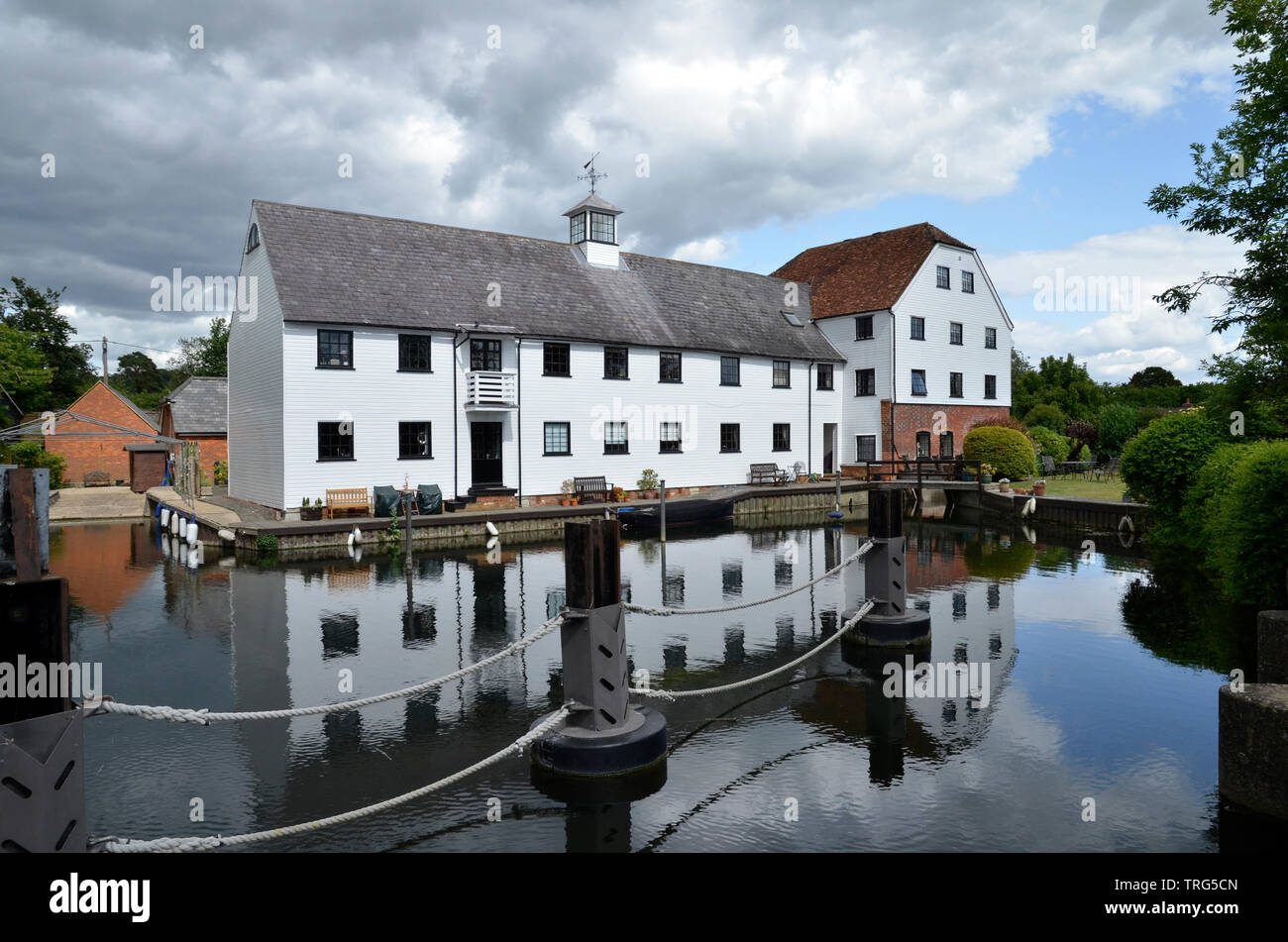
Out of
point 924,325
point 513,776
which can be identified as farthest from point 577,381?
point 513,776

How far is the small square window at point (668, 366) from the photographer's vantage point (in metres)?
34.3

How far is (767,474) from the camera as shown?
36594mm

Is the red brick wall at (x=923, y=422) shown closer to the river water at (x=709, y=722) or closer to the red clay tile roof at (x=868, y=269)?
the red clay tile roof at (x=868, y=269)

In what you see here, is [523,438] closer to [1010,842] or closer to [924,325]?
[924,325]

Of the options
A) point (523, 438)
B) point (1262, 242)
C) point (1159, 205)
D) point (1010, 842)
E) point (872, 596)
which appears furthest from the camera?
point (523, 438)

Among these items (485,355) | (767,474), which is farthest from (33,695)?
(767,474)

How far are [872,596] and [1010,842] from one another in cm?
511

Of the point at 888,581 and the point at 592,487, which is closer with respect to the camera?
the point at 888,581

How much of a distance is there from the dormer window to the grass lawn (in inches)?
840

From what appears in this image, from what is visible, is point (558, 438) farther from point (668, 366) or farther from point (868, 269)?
point (868, 269)

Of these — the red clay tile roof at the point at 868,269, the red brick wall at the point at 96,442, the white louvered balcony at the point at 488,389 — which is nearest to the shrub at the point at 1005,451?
the red clay tile roof at the point at 868,269

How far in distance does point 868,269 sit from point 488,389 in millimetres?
23812

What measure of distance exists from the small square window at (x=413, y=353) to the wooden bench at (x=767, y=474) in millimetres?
15551
